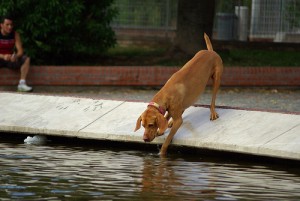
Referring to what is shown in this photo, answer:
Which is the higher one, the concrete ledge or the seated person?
the seated person

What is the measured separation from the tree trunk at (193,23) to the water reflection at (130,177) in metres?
8.87

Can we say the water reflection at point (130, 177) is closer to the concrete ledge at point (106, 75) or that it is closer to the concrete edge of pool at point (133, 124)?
the concrete edge of pool at point (133, 124)

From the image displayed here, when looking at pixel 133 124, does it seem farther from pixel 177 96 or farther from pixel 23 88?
pixel 23 88

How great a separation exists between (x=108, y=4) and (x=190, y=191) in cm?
1148

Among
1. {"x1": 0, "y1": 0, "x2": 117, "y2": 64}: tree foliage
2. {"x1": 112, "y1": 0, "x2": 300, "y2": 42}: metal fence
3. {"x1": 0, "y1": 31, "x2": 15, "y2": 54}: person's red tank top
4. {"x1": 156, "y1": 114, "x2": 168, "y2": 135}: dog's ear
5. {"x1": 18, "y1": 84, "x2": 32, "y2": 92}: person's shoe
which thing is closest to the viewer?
{"x1": 156, "y1": 114, "x2": 168, "y2": 135}: dog's ear

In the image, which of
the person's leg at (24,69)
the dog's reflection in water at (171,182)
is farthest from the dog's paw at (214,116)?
the person's leg at (24,69)

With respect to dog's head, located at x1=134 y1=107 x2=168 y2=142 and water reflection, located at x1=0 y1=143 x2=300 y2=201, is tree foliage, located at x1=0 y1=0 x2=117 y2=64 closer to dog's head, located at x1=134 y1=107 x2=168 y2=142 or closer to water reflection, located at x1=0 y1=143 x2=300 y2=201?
water reflection, located at x1=0 y1=143 x2=300 y2=201

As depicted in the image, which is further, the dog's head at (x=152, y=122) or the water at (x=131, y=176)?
the dog's head at (x=152, y=122)

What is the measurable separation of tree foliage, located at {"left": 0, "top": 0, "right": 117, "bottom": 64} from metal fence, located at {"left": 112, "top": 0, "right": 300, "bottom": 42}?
6.05 metres

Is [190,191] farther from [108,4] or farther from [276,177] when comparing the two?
[108,4]

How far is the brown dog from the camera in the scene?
11766 millimetres

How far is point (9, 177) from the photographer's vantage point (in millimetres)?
10656

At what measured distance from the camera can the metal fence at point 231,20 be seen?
26.9m

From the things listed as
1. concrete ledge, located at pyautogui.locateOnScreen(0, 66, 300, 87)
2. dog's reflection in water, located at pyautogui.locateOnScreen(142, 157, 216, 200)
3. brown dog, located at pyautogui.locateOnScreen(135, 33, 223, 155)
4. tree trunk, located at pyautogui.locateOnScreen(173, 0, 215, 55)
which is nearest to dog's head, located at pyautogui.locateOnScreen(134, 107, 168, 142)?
brown dog, located at pyautogui.locateOnScreen(135, 33, 223, 155)
